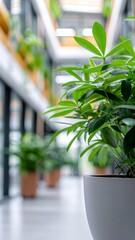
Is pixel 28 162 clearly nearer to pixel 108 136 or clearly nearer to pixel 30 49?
pixel 30 49

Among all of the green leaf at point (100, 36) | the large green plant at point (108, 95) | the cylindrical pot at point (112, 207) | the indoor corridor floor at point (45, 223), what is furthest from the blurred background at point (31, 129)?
the cylindrical pot at point (112, 207)

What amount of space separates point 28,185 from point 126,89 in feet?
19.4

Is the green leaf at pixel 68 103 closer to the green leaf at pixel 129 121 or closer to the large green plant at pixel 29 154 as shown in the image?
the green leaf at pixel 129 121

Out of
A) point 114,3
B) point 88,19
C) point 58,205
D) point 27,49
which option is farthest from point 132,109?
point 88,19

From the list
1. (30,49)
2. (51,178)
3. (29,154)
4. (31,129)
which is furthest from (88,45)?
(31,129)

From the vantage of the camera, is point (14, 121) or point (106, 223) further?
point (14, 121)

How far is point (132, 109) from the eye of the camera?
5.77 ft

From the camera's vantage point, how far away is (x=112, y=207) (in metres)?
1.76

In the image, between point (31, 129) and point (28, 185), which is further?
point (31, 129)

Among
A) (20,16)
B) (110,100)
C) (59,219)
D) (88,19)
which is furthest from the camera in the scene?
(88,19)

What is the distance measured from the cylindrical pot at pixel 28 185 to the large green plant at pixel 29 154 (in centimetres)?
14

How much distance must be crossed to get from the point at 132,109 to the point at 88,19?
1416 centimetres

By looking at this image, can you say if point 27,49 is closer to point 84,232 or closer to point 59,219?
point 59,219

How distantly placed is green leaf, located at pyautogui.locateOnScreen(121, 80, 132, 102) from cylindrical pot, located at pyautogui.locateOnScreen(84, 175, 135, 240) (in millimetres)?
372
